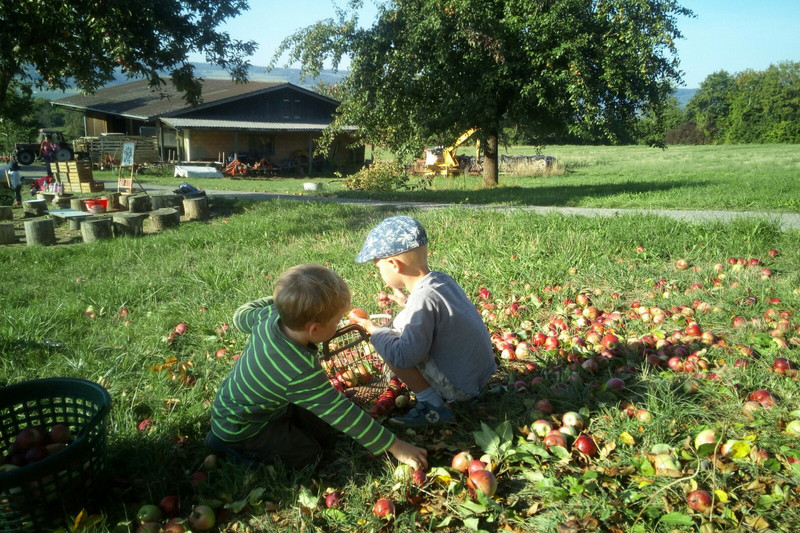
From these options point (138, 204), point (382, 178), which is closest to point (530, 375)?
point (138, 204)

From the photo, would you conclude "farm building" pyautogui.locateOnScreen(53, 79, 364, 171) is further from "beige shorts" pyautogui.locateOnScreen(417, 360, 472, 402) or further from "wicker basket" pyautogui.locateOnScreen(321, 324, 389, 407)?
"beige shorts" pyautogui.locateOnScreen(417, 360, 472, 402)

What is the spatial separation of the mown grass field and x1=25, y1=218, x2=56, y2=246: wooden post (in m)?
3.29

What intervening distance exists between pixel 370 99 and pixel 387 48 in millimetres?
1386

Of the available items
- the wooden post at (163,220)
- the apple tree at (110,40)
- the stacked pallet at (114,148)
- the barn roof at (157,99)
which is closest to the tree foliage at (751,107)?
the barn roof at (157,99)

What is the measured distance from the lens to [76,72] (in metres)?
12.2

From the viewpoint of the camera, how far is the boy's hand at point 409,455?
2354mm

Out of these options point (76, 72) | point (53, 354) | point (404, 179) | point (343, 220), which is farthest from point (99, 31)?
point (404, 179)

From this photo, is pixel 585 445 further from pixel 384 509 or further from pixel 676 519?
pixel 384 509

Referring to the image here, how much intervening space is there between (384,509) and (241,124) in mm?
30185

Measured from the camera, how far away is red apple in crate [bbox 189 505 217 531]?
219 cm

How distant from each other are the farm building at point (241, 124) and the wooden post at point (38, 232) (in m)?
19.5

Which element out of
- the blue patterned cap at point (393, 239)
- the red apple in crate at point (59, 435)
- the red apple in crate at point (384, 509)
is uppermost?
the blue patterned cap at point (393, 239)

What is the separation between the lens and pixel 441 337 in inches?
106

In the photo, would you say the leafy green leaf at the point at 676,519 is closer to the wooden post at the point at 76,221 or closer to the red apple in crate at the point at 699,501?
the red apple in crate at the point at 699,501
